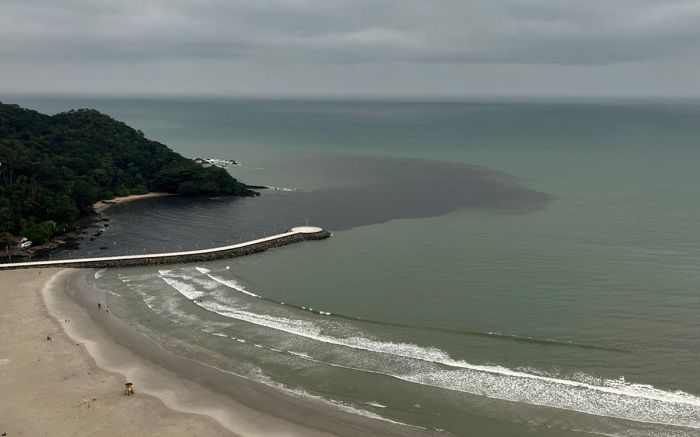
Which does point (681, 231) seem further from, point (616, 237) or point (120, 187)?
point (120, 187)

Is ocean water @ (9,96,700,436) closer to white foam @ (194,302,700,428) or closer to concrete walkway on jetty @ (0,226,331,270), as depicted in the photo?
white foam @ (194,302,700,428)

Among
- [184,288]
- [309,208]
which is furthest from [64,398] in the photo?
[309,208]

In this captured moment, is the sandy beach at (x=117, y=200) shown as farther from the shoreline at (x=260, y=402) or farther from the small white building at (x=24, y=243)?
the shoreline at (x=260, y=402)

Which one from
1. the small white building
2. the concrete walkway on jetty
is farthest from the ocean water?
the small white building

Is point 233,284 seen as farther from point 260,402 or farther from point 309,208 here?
point 309,208

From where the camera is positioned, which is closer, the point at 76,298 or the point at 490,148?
the point at 76,298

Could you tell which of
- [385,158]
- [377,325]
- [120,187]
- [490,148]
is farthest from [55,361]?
[490,148]
